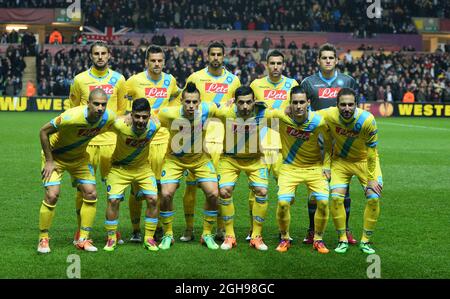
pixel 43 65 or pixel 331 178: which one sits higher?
pixel 43 65

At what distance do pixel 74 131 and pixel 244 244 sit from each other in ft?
8.12

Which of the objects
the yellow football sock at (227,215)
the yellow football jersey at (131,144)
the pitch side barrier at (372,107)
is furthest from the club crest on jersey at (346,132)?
the pitch side barrier at (372,107)

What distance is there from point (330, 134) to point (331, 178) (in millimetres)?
539

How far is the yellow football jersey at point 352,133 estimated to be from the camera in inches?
335

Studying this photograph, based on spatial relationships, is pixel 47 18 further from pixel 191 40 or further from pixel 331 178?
pixel 331 178

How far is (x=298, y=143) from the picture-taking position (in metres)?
8.83

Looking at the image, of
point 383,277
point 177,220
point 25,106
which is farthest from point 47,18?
point 383,277

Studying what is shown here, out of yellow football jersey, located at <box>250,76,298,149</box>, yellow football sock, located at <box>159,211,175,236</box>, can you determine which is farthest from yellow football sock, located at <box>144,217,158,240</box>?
yellow football jersey, located at <box>250,76,298,149</box>

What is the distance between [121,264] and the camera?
773 cm

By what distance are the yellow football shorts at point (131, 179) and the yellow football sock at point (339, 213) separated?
2.15 metres

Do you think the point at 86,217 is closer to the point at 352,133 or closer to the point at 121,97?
the point at 121,97

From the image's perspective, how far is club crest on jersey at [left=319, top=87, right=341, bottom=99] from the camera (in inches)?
376

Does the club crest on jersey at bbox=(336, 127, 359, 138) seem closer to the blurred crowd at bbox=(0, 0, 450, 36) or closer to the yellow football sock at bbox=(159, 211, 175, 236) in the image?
the yellow football sock at bbox=(159, 211, 175, 236)
